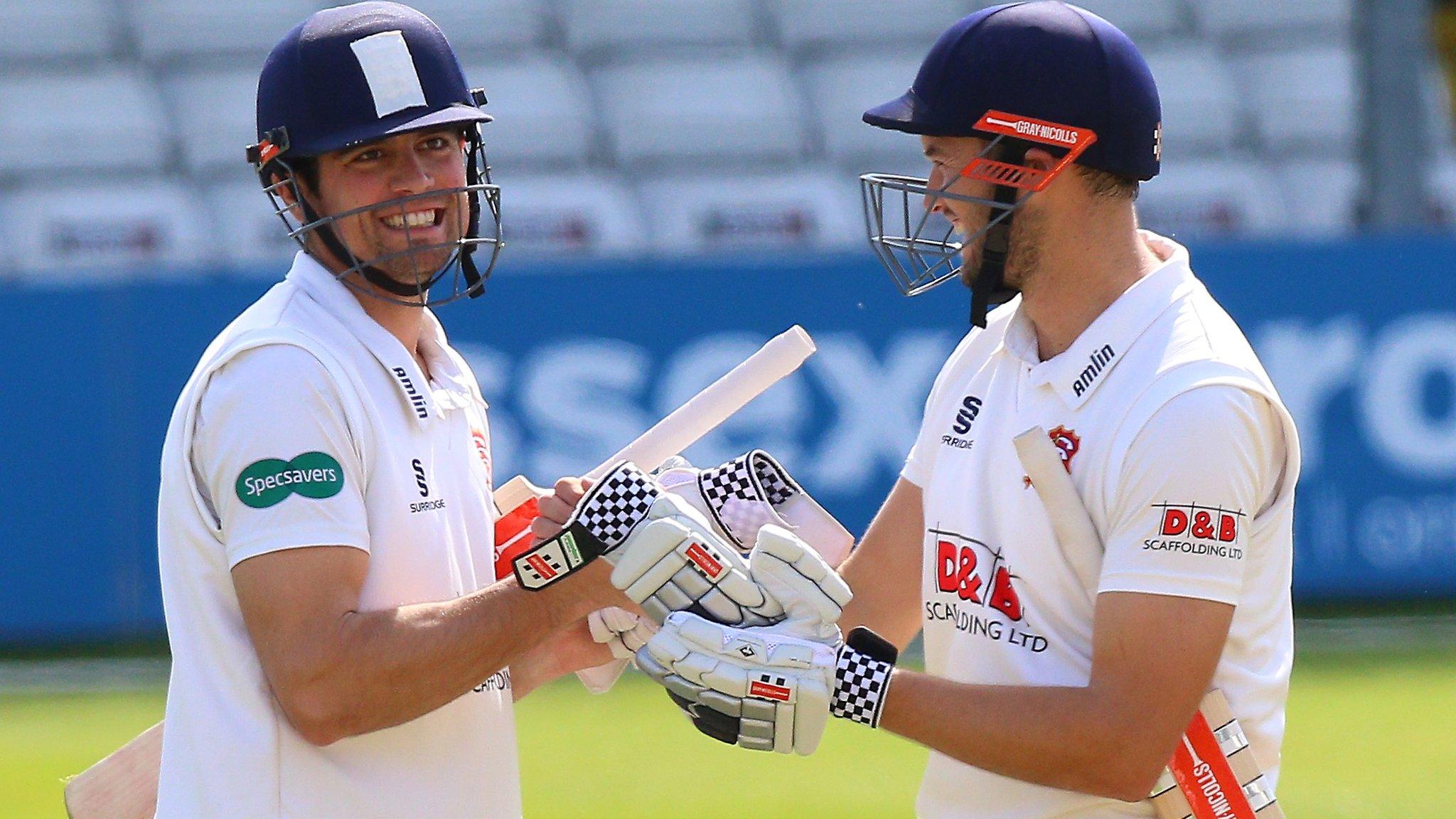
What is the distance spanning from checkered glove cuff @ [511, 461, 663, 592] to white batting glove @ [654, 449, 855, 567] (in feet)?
1.88

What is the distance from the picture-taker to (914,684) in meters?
3.16

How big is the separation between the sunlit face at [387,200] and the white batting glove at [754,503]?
74cm

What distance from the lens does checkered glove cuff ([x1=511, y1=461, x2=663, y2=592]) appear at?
3.20 m

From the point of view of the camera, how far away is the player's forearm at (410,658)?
3.06 meters

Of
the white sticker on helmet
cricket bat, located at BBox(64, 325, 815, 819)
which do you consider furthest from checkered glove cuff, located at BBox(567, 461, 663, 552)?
the white sticker on helmet

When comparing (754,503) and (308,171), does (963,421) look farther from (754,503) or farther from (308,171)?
(308,171)

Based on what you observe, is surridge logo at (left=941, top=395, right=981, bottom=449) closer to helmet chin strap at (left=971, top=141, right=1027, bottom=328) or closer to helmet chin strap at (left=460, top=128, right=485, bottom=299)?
helmet chin strap at (left=971, top=141, right=1027, bottom=328)

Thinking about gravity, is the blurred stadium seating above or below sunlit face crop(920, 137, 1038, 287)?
below

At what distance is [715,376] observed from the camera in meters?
9.44

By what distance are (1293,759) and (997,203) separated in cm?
459

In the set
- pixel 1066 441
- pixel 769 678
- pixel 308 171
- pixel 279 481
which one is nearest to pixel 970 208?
pixel 1066 441

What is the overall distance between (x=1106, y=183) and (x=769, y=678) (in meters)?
1.11

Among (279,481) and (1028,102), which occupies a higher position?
(1028,102)

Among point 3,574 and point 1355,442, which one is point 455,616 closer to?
point 3,574
